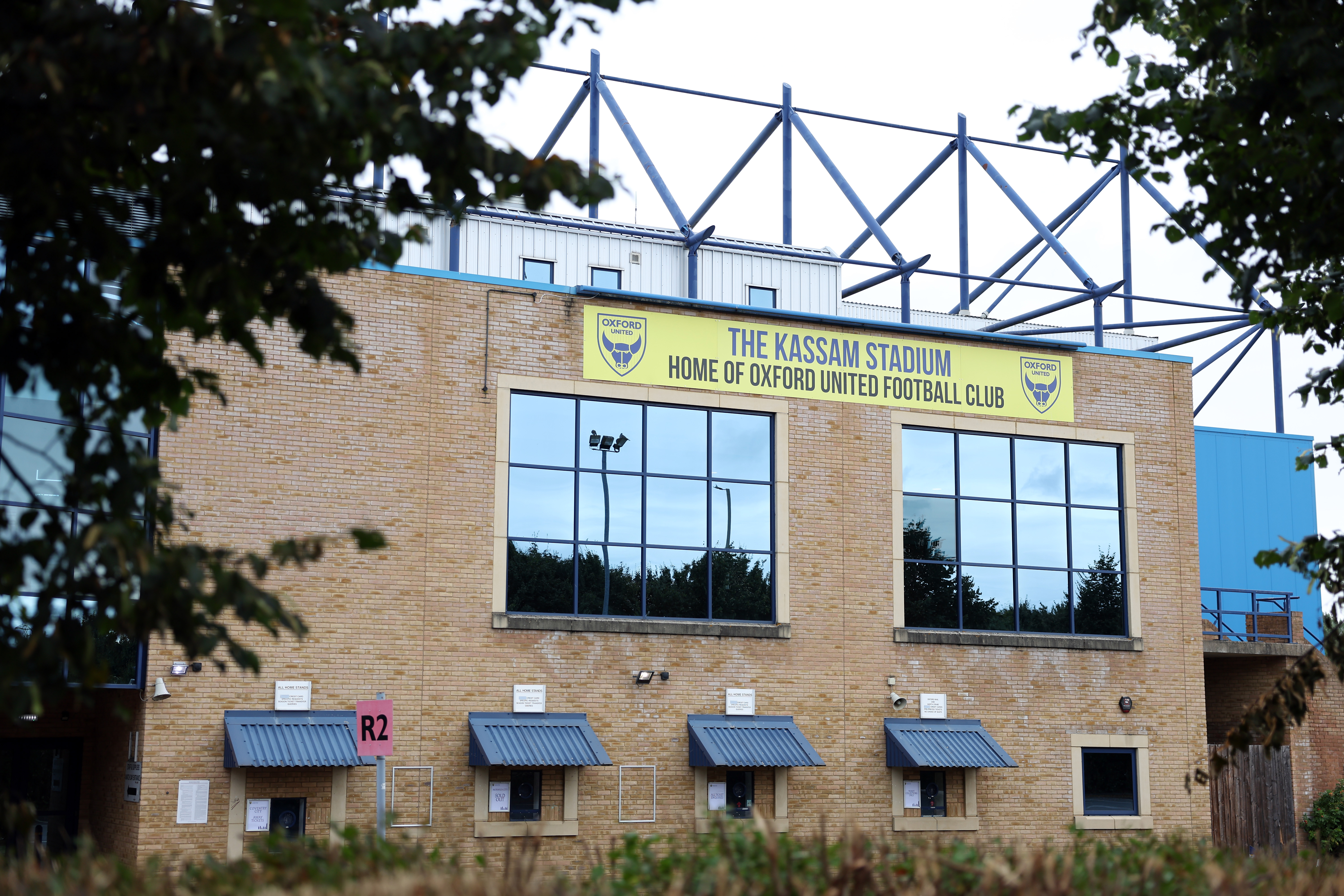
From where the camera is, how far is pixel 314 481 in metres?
21.4

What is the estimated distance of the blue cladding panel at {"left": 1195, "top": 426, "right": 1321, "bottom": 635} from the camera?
35.1m

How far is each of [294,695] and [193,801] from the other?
198cm

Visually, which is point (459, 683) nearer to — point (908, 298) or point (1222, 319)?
point (908, 298)

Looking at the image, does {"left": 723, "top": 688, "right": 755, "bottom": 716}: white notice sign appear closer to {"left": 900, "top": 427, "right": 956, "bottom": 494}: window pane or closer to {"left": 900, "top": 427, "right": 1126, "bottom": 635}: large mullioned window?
{"left": 900, "top": 427, "right": 1126, "bottom": 635}: large mullioned window

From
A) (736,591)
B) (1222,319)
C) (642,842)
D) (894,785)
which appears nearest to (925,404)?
(736,591)

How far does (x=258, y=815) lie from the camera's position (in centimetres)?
2038

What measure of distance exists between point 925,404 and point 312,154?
1897 centimetres

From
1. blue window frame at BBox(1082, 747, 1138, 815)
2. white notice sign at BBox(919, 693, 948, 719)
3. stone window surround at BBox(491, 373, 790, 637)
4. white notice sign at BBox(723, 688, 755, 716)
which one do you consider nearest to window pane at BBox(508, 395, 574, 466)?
stone window surround at BBox(491, 373, 790, 637)

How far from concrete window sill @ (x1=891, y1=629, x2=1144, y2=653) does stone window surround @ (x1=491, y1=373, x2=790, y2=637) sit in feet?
8.11

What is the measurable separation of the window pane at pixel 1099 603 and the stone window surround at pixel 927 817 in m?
4.00

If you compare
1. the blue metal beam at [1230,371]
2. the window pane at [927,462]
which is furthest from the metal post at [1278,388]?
the window pane at [927,462]

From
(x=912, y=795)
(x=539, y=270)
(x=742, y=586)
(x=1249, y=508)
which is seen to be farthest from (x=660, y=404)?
(x=1249, y=508)

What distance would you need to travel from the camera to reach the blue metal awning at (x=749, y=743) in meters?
22.3

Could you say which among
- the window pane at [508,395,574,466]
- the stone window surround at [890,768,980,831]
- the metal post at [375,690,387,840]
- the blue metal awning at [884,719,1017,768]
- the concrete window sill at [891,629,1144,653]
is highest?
the window pane at [508,395,574,466]
